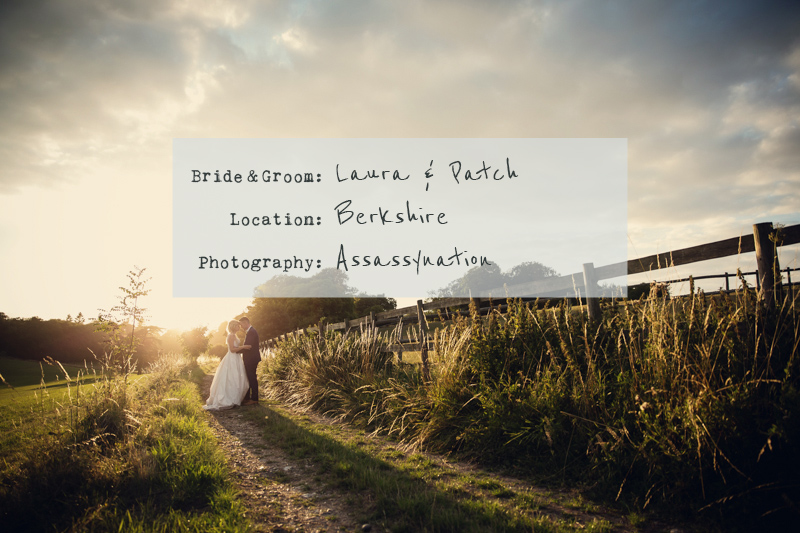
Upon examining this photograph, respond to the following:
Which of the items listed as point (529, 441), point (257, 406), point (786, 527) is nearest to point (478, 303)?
point (529, 441)

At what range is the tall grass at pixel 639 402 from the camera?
230 centimetres

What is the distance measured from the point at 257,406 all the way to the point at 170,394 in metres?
1.88

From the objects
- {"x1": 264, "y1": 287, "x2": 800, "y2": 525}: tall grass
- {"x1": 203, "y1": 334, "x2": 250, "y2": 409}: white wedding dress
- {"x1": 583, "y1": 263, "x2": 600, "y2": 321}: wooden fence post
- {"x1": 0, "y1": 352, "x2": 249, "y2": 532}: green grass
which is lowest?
{"x1": 203, "y1": 334, "x2": 250, "y2": 409}: white wedding dress

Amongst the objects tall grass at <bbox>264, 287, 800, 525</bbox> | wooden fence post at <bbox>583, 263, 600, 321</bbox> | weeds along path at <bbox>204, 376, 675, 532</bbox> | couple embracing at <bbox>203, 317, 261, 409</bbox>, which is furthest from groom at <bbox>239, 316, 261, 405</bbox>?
wooden fence post at <bbox>583, 263, 600, 321</bbox>

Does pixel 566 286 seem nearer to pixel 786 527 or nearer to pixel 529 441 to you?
pixel 529 441

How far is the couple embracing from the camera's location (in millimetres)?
8273

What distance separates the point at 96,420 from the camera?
13.7ft

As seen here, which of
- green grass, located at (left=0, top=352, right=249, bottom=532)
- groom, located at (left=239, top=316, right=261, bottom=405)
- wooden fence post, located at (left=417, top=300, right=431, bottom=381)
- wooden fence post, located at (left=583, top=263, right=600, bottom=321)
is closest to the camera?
green grass, located at (left=0, top=352, right=249, bottom=532)

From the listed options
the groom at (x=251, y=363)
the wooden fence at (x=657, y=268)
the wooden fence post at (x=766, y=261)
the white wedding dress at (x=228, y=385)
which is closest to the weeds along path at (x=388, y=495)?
the wooden fence at (x=657, y=268)

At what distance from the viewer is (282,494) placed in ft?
9.96

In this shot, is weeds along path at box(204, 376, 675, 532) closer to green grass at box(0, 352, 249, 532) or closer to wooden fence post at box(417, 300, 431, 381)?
green grass at box(0, 352, 249, 532)

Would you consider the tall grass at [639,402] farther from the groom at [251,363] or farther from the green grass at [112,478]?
the groom at [251,363]

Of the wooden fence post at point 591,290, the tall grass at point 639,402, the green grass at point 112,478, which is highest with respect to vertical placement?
the wooden fence post at point 591,290

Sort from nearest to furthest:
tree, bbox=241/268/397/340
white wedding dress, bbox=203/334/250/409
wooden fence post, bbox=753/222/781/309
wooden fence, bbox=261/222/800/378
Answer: wooden fence post, bbox=753/222/781/309 → wooden fence, bbox=261/222/800/378 → white wedding dress, bbox=203/334/250/409 → tree, bbox=241/268/397/340
